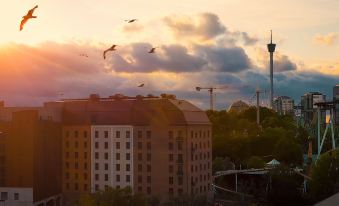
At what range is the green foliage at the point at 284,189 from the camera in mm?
125062

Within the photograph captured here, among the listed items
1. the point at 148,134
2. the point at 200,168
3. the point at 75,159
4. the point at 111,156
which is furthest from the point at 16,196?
the point at 200,168

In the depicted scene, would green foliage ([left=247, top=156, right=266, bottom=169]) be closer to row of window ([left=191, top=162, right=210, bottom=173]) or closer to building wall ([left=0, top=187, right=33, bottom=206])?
row of window ([left=191, top=162, right=210, bottom=173])

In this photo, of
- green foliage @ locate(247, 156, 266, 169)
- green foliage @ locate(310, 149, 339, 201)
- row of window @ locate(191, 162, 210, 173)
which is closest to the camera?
green foliage @ locate(310, 149, 339, 201)

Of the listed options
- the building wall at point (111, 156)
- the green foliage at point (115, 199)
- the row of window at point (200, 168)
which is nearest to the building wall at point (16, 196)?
the building wall at point (111, 156)

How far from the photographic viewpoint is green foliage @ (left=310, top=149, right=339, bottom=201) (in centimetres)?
10750

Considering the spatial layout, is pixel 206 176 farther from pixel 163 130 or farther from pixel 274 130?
pixel 274 130

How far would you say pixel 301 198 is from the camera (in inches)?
4929

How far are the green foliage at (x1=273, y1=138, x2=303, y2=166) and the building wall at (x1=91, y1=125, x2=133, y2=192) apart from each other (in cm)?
6241

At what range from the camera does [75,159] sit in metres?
128

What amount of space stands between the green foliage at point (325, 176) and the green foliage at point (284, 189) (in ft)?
49.2

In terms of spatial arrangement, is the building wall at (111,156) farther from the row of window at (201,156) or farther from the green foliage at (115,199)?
the green foliage at (115,199)

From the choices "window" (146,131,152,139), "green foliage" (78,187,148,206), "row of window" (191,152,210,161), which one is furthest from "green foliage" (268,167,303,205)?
"green foliage" (78,187,148,206)

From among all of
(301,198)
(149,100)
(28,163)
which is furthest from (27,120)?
(301,198)

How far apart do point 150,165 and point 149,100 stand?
14464mm
